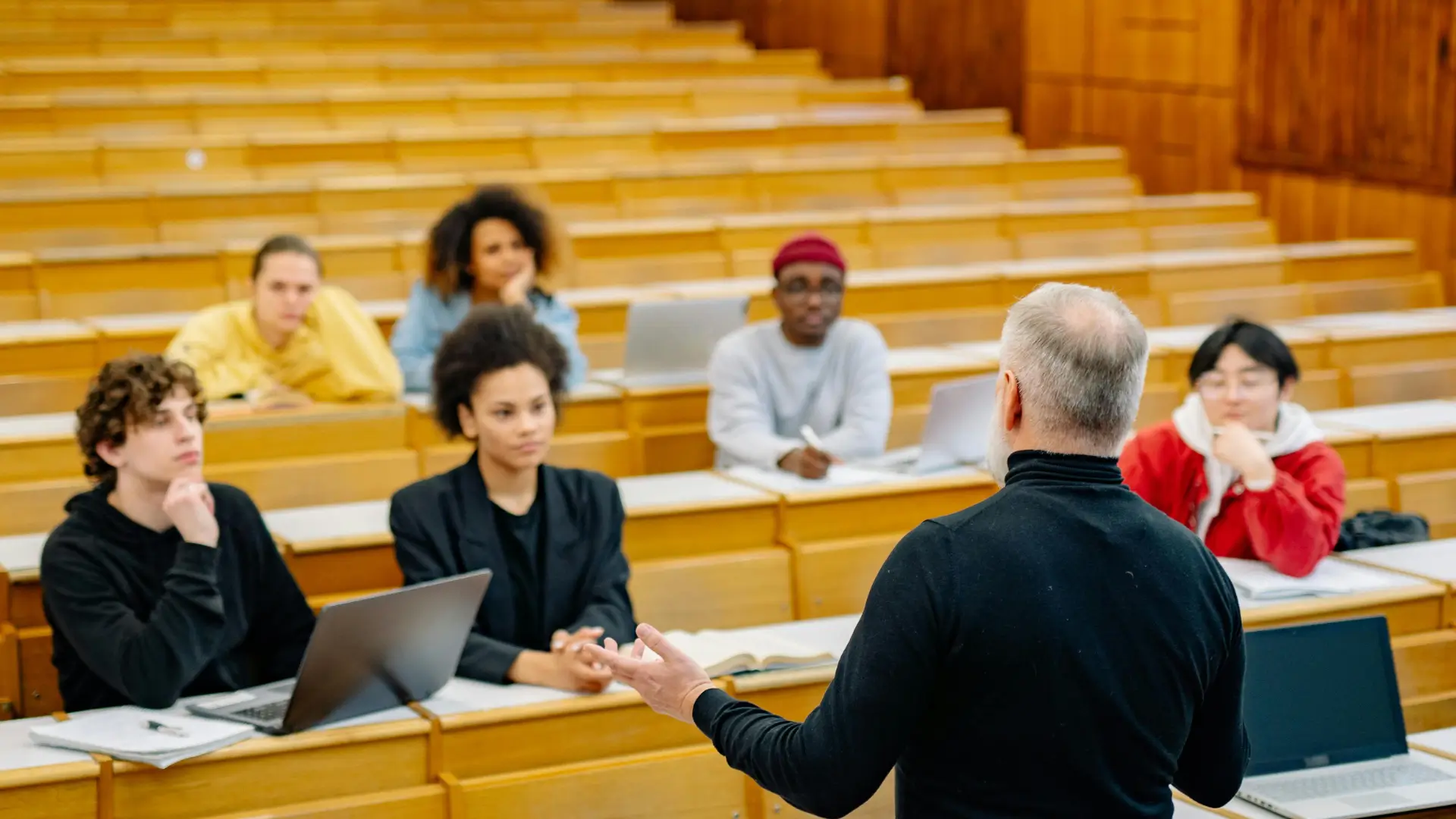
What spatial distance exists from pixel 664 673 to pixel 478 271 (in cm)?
190

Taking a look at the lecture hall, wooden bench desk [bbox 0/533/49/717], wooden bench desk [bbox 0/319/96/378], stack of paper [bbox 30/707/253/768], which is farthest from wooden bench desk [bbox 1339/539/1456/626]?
wooden bench desk [bbox 0/319/96/378]

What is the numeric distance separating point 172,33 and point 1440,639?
4157 millimetres

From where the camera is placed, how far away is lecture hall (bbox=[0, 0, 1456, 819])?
99cm

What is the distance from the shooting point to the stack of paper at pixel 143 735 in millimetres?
1514

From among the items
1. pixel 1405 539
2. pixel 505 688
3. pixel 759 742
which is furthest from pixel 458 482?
pixel 1405 539

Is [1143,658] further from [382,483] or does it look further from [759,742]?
[382,483]

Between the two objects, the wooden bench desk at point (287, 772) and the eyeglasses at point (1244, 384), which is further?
the eyeglasses at point (1244, 384)

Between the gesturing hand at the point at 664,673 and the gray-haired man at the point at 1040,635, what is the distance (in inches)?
3.9

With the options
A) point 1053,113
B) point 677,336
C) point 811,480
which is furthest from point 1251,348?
point 1053,113

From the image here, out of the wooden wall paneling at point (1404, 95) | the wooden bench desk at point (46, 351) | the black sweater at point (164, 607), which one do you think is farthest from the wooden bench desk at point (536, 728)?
the wooden wall paneling at point (1404, 95)

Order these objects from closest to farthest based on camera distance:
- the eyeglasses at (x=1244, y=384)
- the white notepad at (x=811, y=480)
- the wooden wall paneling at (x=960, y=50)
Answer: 1. the eyeglasses at (x=1244, y=384)
2. the white notepad at (x=811, y=480)
3. the wooden wall paneling at (x=960, y=50)

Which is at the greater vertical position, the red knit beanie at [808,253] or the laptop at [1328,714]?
the red knit beanie at [808,253]

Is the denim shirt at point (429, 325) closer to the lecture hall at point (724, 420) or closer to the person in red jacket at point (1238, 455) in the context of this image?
the lecture hall at point (724, 420)

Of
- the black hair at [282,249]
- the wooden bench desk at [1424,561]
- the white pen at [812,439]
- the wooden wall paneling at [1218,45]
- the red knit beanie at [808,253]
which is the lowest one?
the wooden bench desk at [1424,561]
